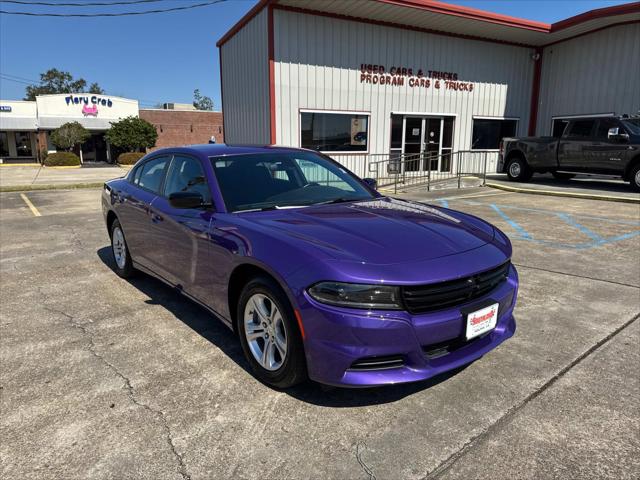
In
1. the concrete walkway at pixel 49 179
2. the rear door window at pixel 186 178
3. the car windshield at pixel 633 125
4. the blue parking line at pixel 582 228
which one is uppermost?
the car windshield at pixel 633 125

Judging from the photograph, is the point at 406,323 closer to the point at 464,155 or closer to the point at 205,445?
the point at 205,445

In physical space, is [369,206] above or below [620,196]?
above

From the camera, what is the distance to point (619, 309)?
4297 millimetres

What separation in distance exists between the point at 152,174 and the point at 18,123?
45714mm

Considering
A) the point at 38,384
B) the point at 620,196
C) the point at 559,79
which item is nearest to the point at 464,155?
the point at 559,79

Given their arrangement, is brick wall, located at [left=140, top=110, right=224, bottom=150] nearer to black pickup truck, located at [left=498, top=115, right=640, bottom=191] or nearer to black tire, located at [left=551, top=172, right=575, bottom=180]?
black pickup truck, located at [left=498, top=115, right=640, bottom=191]

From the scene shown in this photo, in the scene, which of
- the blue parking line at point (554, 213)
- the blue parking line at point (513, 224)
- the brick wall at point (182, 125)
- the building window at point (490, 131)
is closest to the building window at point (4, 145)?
the brick wall at point (182, 125)

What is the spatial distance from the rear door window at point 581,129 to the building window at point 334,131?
616cm

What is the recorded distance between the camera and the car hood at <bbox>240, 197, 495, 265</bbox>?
2.66m

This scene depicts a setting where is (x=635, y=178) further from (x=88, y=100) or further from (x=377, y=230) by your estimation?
(x=88, y=100)

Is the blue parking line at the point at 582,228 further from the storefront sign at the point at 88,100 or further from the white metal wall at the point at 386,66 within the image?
the storefront sign at the point at 88,100

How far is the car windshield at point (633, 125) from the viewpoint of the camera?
481 inches

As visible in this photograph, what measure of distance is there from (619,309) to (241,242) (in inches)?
140

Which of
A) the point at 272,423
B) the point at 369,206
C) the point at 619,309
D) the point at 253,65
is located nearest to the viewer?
the point at 272,423
